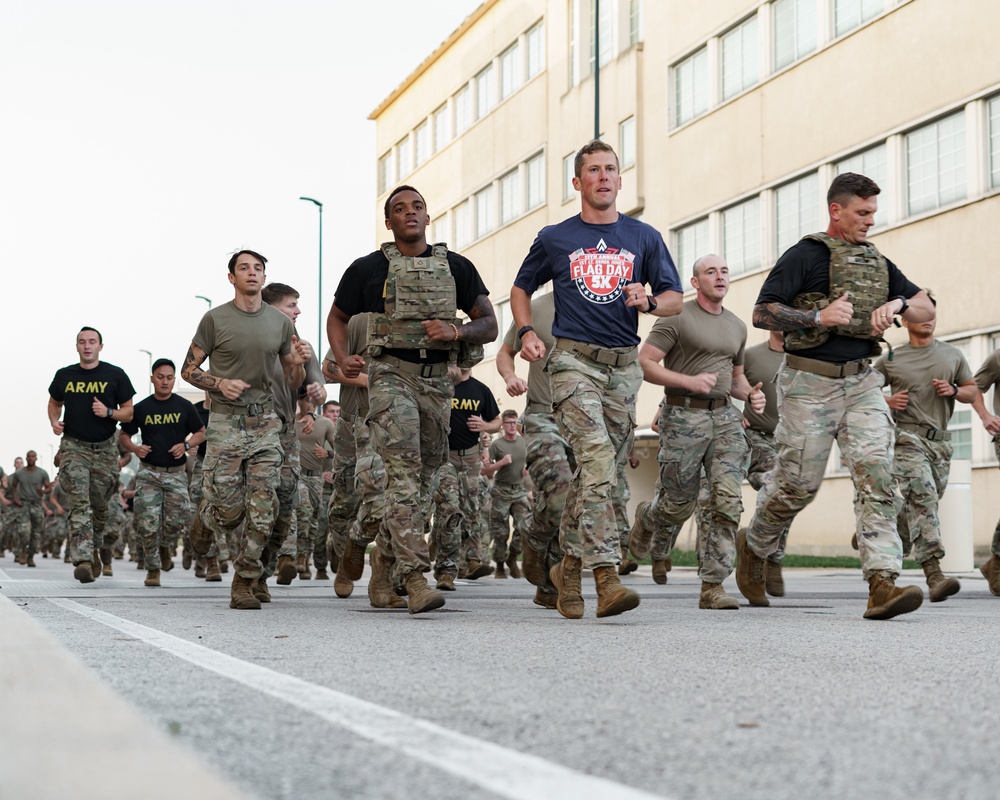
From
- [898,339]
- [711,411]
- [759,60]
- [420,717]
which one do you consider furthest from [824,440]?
[759,60]

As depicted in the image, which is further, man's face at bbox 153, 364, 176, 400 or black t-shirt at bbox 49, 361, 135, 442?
man's face at bbox 153, 364, 176, 400

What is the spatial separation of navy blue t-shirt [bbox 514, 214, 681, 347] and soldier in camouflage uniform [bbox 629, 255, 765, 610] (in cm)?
123

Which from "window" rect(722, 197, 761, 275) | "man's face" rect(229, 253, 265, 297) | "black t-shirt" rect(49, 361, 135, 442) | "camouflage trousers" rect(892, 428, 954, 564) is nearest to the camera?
"man's face" rect(229, 253, 265, 297)

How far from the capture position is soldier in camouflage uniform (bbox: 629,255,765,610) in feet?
31.0

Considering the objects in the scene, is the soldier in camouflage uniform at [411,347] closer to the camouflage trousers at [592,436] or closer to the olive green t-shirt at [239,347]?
the camouflage trousers at [592,436]

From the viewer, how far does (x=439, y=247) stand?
344 inches

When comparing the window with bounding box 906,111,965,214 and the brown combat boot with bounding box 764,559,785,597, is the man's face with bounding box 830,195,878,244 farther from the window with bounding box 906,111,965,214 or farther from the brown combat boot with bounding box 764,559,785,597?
the window with bounding box 906,111,965,214

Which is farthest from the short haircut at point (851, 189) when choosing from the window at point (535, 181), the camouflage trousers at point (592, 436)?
the window at point (535, 181)

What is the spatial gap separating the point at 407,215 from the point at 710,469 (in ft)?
8.80

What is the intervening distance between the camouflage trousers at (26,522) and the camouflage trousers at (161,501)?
49.7 ft

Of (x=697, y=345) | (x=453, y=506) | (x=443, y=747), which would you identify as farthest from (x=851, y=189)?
(x=453, y=506)

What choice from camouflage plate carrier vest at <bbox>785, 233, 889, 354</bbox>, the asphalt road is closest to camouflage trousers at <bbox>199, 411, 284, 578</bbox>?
the asphalt road

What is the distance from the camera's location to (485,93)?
148 ft

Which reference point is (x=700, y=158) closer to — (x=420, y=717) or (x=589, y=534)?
(x=589, y=534)
